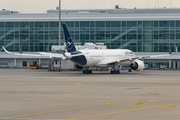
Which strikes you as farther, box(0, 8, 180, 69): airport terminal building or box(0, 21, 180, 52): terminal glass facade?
box(0, 21, 180, 52): terminal glass facade

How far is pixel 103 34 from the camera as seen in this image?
299 feet

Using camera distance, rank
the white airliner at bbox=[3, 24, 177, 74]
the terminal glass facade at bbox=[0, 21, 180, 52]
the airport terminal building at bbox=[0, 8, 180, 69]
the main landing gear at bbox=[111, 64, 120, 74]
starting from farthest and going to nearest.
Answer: the terminal glass facade at bbox=[0, 21, 180, 52]
the airport terminal building at bbox=[0, 8, 180, 69]
the main landing gear at bbox=[111, 64, 120, 74]
the white airliner at bbox=[3, 24, 177, 74]

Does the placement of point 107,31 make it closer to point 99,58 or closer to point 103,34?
point 103,34

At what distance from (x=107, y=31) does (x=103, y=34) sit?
1366mm

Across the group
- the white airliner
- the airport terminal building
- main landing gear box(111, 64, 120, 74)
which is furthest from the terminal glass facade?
main landing gear box(111, 64, 120, 74)

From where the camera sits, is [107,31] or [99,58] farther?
[107,31]

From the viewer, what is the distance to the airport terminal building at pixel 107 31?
8781cm

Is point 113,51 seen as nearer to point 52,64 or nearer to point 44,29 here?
point 52,64

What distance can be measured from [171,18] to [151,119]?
250 ft

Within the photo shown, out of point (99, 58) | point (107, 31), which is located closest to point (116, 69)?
point (99, 58)

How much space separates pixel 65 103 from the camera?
19203 mm

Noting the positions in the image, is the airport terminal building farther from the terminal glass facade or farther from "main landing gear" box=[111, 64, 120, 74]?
"main landing gear" box=[111, 64, 120, 74]

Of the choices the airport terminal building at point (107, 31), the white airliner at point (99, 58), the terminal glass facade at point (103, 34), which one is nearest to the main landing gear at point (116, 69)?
the white airliner at point (99, 58)

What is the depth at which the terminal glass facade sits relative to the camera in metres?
88.1
